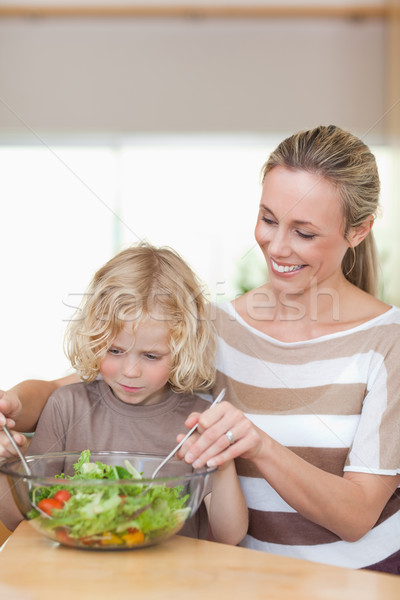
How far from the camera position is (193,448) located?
3.28ft

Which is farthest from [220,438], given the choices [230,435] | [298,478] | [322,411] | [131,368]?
[322,411]

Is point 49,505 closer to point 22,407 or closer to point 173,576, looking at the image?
point 173,576

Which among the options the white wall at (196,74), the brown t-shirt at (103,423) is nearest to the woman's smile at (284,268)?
the brown t-shirt at (103,423)

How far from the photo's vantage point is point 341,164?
1.39 metres

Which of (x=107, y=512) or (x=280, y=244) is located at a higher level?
(x=280, y=244)

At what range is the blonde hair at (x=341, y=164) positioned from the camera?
4.55ft

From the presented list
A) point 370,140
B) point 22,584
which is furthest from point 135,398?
point 370,140

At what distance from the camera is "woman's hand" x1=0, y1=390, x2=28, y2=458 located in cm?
106

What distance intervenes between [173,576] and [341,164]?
89 cm

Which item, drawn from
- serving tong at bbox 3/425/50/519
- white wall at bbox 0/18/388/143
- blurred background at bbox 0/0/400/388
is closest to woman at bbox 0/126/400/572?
serving tong at bbox 3/425/50/519

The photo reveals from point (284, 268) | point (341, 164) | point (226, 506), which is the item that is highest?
point (341, 164)

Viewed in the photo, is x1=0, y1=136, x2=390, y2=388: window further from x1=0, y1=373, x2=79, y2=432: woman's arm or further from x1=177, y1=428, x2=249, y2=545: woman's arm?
x1=177, y1=428, x2=249, y2=545: woman's arm

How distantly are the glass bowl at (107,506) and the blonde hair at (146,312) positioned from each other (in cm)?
40

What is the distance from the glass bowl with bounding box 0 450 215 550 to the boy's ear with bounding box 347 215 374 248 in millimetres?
698
